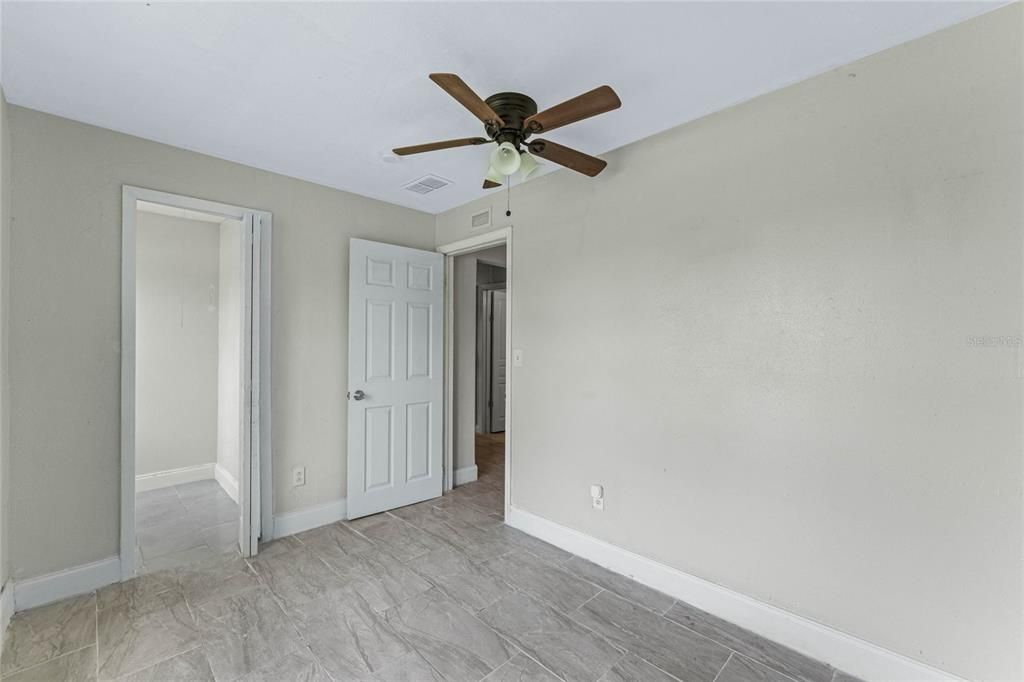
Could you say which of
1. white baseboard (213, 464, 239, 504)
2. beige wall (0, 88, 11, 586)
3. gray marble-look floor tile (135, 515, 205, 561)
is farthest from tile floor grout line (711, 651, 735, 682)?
white baseboard (213, 464, 239, 504)

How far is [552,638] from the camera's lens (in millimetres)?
2055

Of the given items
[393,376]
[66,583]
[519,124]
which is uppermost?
[519,124]

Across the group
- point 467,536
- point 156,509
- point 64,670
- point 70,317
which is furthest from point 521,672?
point 156,509

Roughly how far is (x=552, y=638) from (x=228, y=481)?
349 cm

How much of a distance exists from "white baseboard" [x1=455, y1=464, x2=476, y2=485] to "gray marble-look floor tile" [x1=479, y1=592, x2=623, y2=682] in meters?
1.93

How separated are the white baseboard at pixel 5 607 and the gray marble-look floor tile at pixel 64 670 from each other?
312mm

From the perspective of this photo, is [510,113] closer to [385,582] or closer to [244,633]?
[385,582]

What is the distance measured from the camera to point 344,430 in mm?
3469

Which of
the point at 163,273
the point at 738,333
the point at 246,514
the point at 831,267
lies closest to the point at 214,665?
the point at 246,514

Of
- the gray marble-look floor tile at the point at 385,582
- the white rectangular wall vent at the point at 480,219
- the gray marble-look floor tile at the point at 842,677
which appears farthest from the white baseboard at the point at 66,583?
the gray marble-look floor tile at the point at 842,677

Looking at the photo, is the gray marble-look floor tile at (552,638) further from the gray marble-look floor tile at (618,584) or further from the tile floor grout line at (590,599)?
the gray marble-look floor tile at (618,584)

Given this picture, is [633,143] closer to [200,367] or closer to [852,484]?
[852,484]

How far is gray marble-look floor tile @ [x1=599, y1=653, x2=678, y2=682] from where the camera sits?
180 cm

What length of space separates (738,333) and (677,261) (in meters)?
0.51
